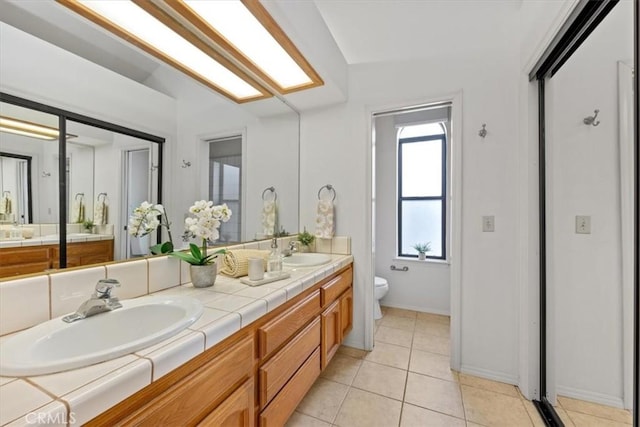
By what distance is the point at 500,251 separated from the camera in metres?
1.79

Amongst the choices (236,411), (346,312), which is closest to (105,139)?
(236,411)

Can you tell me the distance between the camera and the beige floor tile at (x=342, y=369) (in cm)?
179

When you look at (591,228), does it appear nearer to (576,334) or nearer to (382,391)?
(576,334)

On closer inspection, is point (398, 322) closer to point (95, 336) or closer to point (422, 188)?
point (422, 188)

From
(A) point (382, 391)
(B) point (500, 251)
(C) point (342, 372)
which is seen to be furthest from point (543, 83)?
(C) point (342, 372)

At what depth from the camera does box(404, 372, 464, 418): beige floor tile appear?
1529mm

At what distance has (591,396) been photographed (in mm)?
1364

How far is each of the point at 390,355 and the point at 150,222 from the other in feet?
6.37

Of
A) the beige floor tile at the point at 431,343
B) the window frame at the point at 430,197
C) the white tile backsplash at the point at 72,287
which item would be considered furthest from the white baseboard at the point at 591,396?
the white tile backsplash at the point at 72,287

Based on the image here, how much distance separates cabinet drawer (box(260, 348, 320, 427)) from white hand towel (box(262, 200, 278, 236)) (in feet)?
3.09

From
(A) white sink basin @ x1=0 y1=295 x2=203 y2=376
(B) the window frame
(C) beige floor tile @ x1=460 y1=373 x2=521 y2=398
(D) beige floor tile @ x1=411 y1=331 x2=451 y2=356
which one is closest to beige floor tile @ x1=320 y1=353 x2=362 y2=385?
(D) beige floor tile @ x1=411 y1=331 x2=451 y2=356

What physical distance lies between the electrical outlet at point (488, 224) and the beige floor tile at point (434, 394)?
1054 mm

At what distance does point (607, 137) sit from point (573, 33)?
508mm

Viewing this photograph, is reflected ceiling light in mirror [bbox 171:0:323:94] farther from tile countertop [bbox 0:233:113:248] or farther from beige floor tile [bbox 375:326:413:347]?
beige floor tile [bbox 375:326:413:347]
